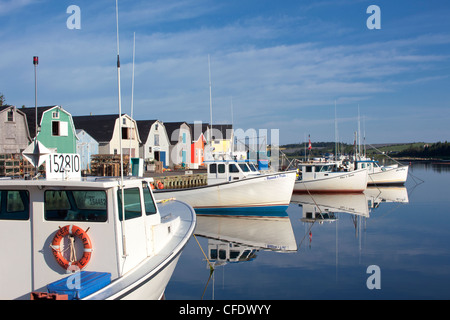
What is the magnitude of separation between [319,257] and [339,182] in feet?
73.9

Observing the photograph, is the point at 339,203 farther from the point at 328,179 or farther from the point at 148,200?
the point at 148,200

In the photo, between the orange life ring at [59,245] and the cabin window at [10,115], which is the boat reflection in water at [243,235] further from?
the cabin window at [10,115]

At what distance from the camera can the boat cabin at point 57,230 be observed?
746cm

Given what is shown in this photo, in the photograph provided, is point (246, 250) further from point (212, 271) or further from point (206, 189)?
point (206, 189)

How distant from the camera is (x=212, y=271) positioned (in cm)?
1309

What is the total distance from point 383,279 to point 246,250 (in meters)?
5.28

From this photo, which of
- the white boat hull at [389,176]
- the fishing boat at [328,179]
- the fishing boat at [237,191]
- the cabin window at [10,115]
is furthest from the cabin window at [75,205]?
the white boat hull at [389,176]

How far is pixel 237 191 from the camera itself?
2342cm

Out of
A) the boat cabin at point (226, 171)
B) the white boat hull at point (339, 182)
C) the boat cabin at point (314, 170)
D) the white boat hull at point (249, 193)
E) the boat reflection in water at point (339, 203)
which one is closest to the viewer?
Result: the white boat hull at point (249, 193)

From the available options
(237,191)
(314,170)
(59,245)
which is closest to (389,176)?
(314,170)

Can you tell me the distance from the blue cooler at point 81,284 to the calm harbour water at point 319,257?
3.98 metres
